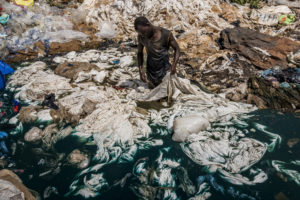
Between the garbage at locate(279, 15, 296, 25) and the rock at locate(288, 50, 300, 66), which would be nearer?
the rock at locate(288, 50, 300, 66)

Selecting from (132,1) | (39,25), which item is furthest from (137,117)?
(132,1)

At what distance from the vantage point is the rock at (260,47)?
16.0 feet

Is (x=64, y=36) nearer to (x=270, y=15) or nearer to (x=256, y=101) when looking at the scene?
(x=256, y=101)

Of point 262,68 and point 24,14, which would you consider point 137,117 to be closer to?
point 262,68

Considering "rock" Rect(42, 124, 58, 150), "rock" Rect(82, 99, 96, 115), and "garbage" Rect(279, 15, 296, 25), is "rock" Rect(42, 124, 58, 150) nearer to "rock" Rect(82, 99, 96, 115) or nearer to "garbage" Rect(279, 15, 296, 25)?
"rock" Rect(82, 99, 96, 115)

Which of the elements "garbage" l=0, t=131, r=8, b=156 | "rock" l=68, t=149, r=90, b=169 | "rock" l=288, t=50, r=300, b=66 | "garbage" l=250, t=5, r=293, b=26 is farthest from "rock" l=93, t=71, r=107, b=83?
"garbage" l=250, t=5, r=293, b=26

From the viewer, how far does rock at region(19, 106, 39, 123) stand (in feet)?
10.5

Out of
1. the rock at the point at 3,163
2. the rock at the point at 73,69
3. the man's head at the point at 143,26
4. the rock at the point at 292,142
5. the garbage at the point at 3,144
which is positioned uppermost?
the man's head at the point at 143,26

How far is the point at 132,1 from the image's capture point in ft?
25.7

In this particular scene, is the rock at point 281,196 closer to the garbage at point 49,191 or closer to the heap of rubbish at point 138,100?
the heap of rubbish at point 138,100

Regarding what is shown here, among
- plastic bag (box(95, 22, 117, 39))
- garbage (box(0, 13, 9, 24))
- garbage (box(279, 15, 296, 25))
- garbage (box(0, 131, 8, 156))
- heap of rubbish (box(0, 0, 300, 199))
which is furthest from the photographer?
plastic bag (box(95, 22, 117, 39))

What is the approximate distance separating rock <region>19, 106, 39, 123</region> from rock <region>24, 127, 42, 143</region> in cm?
32

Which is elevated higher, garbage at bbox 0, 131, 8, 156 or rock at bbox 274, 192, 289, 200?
rock at bbox 274, 192, 289, 200

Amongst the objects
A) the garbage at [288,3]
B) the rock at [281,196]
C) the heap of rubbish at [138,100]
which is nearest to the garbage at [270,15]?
the heap of rubbish at [138,100]
